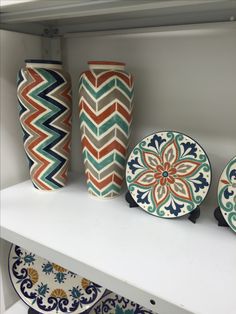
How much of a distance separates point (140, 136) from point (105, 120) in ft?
0.54

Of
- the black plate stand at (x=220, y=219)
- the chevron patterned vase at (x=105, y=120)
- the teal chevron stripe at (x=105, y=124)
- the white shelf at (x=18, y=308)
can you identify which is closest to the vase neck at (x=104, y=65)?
the chevron patterned vase at (x=105, y=120)

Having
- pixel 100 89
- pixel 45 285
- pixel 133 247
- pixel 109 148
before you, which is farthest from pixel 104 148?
pixel 45 285

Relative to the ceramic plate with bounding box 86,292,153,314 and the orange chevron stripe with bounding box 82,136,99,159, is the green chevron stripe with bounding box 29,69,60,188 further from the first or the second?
the ceramic plate with bounding box 86,292,153,314

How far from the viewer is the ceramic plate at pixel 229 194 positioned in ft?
1.76

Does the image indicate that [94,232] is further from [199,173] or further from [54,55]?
[54,55]

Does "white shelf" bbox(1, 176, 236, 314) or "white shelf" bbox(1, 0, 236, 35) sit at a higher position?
"white shelf" bbox(1, 0, 236, 35)

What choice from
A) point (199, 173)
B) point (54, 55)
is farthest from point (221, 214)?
point (54, 55)

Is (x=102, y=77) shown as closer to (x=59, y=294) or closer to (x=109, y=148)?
(x=109, y=148)

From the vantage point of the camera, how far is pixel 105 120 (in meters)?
0.61

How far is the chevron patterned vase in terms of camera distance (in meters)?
0.60

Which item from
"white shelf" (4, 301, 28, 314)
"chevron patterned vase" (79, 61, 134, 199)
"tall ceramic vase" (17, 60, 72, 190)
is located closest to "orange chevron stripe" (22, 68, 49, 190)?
"tall ceramic vase" (17, 60, 72, 190)

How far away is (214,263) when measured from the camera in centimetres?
46

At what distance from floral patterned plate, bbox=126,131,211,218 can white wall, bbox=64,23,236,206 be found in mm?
107

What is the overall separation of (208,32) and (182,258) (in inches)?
18.1
